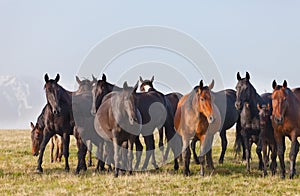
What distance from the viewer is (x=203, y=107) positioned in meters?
9.94

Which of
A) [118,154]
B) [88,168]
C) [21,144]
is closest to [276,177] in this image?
[118,154]

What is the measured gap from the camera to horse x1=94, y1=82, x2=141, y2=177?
10039 millimetres

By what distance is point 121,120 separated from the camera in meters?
10.3

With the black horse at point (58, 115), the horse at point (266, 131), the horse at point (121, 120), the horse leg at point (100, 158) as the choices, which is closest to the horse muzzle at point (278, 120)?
the horse at point (266, 131)

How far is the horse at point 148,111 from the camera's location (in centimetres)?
1152

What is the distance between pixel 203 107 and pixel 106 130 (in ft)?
8.17

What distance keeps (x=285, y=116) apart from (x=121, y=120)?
3743mm

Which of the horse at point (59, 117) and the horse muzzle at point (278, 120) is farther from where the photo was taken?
the horse at point (59, 117)

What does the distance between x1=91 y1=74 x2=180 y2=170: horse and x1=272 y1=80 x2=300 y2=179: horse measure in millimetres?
2891

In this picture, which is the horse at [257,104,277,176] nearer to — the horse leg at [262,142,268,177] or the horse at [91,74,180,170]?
the horse leg at [262,142,268,177]

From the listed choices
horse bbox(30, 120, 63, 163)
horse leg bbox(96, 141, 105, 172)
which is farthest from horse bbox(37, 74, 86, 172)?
horse bbox(30, 120, 63, 163)

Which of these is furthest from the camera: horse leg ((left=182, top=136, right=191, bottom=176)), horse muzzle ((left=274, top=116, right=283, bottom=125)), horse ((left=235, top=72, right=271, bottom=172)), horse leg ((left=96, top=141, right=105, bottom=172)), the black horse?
horse leg ((left=96, top=141, right=105, bottom=172))

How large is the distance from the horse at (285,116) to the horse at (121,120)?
3119 mm

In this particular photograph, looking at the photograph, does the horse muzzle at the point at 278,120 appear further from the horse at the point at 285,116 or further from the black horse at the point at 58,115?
the black horse at the point at 58,115
